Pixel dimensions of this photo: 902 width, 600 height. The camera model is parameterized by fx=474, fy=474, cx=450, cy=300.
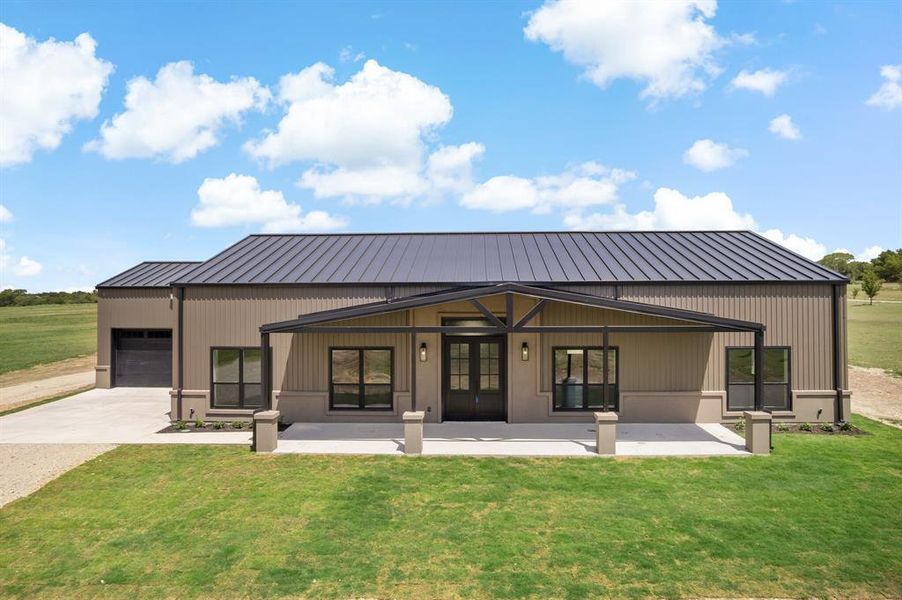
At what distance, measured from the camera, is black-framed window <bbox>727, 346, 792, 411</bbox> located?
13555 mm

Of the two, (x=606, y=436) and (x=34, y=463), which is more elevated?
(x=606, y=436)

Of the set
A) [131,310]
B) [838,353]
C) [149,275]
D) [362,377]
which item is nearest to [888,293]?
[838,353]

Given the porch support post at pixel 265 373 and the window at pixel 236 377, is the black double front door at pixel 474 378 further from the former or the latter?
the window at pixel 236 377

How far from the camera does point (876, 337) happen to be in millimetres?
34312

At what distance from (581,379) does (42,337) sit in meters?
45.6

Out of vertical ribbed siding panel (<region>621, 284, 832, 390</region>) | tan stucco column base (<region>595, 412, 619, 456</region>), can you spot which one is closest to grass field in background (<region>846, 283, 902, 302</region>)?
vertical ribbed siding panel (<region>621, 284, 832, 390</region>)

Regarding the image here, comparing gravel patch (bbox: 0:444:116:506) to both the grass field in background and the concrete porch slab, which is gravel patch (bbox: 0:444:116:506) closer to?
the concrete porch slab

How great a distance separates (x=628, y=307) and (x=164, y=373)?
755 inches

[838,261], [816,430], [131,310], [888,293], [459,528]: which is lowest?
[459,528]

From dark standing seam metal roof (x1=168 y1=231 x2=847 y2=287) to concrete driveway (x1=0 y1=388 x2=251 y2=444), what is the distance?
14.3 ft

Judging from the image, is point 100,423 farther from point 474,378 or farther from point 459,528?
point 459,528

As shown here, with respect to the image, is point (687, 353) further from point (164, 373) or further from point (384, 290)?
point (164, 373)

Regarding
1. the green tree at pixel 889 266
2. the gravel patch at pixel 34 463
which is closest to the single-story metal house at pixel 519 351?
the gravel patch at pixel 34 463

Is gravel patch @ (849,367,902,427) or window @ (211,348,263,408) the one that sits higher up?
window @ (211,348,263,408)
